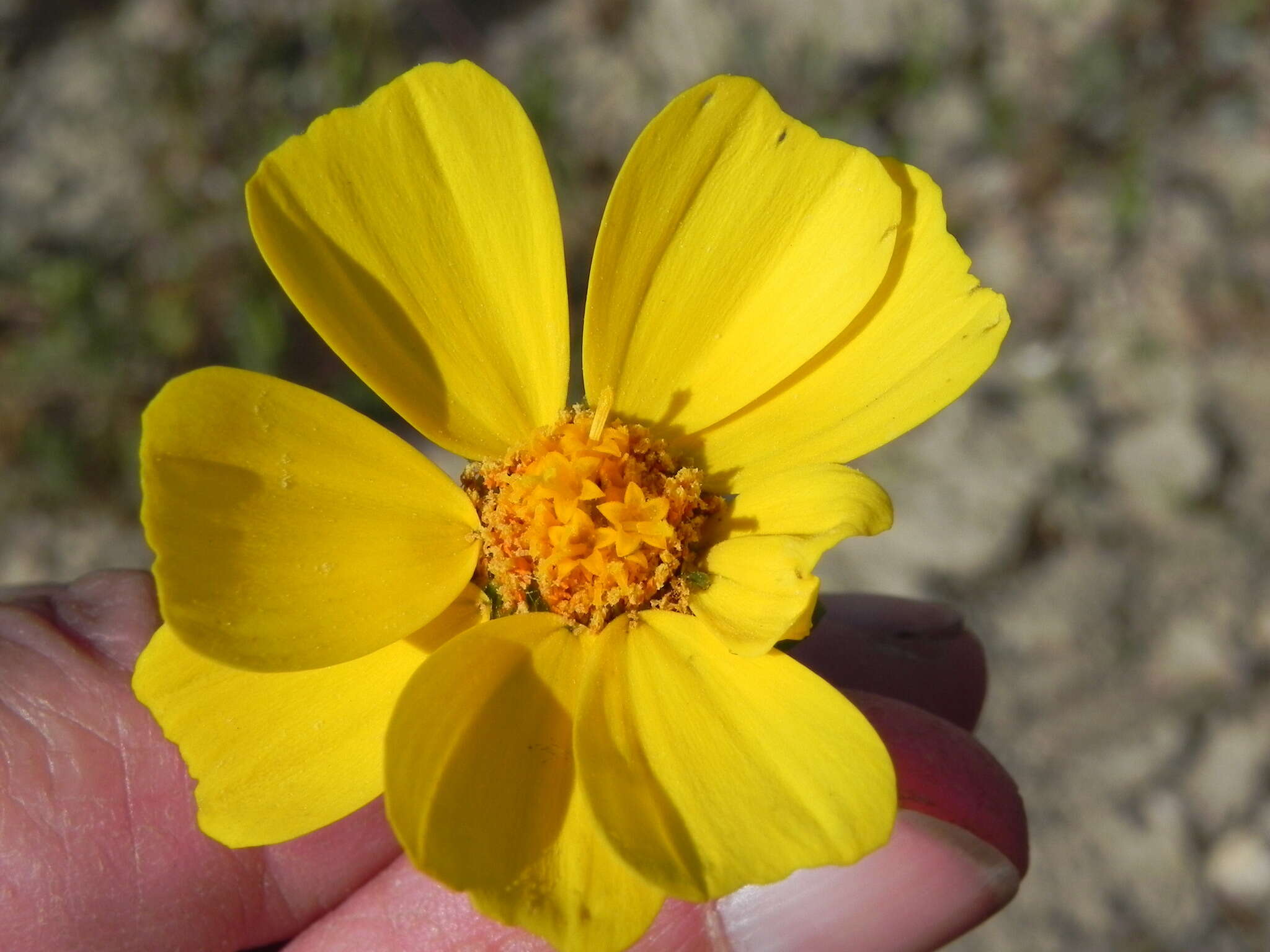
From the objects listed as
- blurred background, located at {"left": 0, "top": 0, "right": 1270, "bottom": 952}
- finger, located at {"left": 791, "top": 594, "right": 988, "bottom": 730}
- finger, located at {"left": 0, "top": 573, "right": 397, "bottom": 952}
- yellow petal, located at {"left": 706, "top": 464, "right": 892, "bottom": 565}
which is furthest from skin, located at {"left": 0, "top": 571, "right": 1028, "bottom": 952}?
blurred background, located at {"left": 0, "top": 0, "right": 1270, "bottom": 952}

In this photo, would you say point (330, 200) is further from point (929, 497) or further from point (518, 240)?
point (929, 497)

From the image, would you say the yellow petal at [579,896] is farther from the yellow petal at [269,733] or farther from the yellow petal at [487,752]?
the yellow petal at [269,733]

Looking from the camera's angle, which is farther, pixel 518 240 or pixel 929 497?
pixel 929 497

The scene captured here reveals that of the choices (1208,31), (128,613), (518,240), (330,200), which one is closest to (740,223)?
(518,240)

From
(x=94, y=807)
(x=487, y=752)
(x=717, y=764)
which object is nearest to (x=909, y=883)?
(x=717, y=764)

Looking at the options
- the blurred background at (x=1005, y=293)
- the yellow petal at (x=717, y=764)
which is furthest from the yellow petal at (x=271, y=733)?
the blurred background at (x=1005, y=293)
